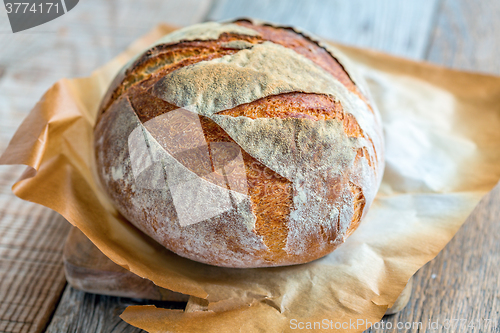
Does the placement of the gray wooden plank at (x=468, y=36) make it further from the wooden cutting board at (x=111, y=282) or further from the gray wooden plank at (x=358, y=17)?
the wooden cutting board at (x=111, y=282)

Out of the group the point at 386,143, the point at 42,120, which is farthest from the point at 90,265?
the point at 386,143

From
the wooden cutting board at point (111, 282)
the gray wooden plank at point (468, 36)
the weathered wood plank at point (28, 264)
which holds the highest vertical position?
the gray wooden plank at point (468, 36)

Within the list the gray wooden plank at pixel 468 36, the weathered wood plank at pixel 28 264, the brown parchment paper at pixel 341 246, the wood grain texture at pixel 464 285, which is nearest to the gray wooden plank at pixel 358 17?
the gray wooden plank at pixel 468 36

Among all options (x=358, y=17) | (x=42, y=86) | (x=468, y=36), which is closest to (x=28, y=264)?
(x=42, y=86)

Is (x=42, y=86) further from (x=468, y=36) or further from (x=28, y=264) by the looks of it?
(x=468, y=36)

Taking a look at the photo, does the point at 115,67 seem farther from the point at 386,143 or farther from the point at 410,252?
the point at 410,252

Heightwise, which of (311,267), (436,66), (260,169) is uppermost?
(260,169)
